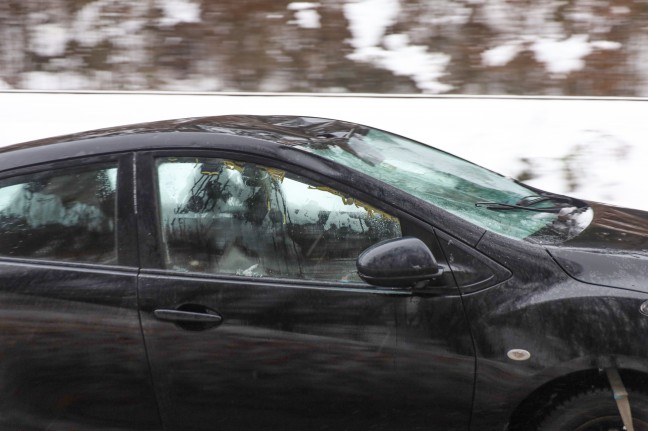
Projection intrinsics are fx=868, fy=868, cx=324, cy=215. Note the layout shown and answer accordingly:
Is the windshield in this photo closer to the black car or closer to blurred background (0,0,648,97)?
the black car

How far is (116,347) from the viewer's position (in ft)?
10.2

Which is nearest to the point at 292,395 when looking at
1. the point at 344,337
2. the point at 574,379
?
the point at 344,337

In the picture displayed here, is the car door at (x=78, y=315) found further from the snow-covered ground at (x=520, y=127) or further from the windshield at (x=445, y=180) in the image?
the snow-covered ground at (x=520, y=127)

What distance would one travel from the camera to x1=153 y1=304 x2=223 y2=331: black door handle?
306 cm

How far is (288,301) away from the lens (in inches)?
120

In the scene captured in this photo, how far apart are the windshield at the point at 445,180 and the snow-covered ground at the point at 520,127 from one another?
3.11m

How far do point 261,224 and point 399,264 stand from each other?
1.84 ft

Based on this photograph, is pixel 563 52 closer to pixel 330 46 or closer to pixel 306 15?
pixel 330 46

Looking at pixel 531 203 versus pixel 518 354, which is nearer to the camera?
pixel 518 354

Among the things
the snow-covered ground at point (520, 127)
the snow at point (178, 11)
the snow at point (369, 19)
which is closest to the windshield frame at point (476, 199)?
the snow-covered ground at point (520, 127)

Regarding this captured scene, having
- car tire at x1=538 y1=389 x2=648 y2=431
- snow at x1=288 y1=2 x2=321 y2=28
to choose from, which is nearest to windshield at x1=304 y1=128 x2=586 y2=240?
car tire at x1=538 y1=389 x2=648 y2=431

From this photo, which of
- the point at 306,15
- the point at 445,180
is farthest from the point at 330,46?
the point at 445,180

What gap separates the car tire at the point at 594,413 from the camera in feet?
9.66

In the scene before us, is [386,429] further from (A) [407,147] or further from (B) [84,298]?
(A) [407,147]
